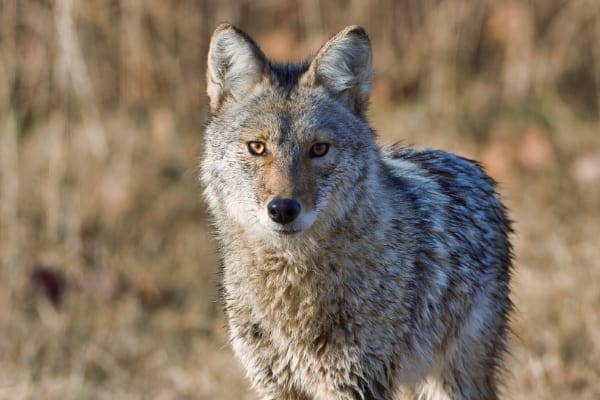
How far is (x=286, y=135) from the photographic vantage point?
4281 millimetres

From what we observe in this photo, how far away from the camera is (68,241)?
28.9 feet

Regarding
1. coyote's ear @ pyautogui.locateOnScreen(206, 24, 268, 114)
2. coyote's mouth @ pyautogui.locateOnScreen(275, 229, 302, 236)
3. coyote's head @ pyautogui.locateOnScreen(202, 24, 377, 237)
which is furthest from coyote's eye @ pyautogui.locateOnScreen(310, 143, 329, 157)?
coyote's ear @ pyautogui.locateOnScreen(206, 24, 268, 114)

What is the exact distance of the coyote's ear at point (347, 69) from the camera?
4543 mm

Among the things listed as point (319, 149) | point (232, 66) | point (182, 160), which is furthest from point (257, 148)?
point (182, 160)

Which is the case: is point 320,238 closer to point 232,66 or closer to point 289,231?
point 289,231

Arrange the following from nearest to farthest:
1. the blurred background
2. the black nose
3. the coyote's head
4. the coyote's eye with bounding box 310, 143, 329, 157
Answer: the black nose
the coyote's head
the coyote's eye with bounding box 310, 143, 329, 157
the blurred background

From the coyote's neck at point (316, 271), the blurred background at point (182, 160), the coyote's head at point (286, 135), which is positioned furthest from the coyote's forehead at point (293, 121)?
the blurred background at point (182, 160)

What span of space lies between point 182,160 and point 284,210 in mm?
6076

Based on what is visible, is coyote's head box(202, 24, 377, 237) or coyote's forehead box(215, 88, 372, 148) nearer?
coyote's head box(202, 24, 377, 237)

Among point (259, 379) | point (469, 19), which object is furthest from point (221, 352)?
point (469, 19)

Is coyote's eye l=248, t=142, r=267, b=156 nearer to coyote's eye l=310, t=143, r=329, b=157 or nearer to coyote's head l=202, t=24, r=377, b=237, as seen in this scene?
coyote's head l=202, t=24, r=377, b=237

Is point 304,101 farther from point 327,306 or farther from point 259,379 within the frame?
point 259,379

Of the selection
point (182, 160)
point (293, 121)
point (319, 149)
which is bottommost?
point (182, 160)

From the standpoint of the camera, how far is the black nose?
13.3ft
